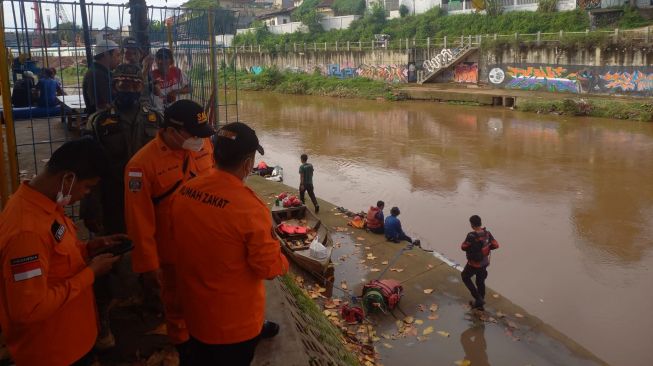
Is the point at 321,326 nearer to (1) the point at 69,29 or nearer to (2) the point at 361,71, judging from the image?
(1) the point at 69,29

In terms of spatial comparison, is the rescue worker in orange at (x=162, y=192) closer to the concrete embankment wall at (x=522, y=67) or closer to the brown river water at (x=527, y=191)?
the brown river water at (x=527, y=191)

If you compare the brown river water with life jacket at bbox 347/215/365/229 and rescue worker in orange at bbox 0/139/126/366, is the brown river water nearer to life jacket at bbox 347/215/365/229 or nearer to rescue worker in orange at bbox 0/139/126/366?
life jacket at bbox 347/215/365/229

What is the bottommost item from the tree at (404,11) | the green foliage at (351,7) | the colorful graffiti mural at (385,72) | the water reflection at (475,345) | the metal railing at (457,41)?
the water reflection at (475,345)

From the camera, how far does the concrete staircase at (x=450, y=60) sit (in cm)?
3341

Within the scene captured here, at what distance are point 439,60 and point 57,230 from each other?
35.1 m

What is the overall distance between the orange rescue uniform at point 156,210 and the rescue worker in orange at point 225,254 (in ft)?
1.25

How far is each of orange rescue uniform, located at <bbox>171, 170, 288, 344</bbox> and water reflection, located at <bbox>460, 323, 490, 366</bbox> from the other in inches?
182

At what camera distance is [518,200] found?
13.4 metres

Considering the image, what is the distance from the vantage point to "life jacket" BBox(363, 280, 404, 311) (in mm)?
7121

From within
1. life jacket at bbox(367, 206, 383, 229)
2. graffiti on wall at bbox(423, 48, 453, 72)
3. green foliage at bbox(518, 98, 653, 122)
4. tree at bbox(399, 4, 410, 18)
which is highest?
tree at bbox(399, 4, 410, 18)

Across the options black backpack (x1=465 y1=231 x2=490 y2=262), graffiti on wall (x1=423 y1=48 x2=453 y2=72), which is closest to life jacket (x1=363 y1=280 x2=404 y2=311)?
black backpack (x1=465 y1=231 x2=490 y2=262)

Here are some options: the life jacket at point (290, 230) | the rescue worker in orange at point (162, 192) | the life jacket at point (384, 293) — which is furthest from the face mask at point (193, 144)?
the life jacket at point (290, 230)

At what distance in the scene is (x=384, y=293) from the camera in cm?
714

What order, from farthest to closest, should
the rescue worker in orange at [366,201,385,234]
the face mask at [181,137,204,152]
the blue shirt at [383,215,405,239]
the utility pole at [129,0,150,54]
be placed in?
the rescue worker in orange at [366,201,385,234] < the blue shirt at [383,215,405,239] < the utility pole at [129,0,150,54] < the face mask at [181,137,204,152]
